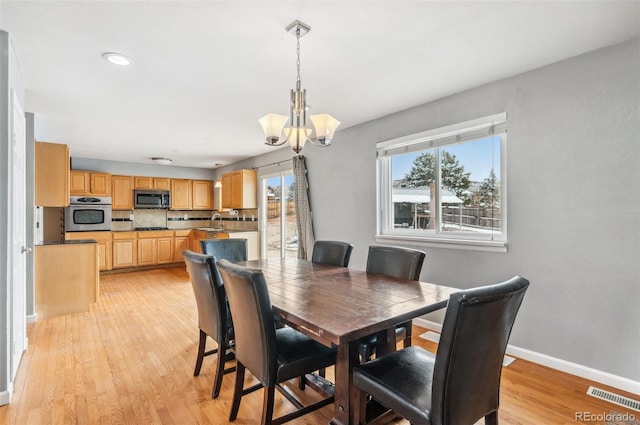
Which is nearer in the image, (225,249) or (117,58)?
(117,58)

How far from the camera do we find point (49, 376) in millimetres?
2404

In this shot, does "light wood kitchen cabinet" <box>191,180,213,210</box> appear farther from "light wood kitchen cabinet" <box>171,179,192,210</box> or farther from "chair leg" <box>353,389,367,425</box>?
"chair leg" <box>353,389,367,425</box>

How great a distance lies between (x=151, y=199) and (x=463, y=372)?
7.10m

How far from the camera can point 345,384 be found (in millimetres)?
1520

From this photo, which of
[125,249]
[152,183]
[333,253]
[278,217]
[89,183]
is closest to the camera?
[333,253]

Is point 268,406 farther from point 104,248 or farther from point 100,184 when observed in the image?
point 100,184

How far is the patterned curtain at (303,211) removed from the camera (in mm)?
4773

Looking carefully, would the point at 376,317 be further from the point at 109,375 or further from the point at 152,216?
Answer: the point at 152,216

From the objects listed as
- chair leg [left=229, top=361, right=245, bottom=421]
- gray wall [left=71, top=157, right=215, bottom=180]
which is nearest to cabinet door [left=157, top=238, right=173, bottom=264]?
gray wall [left=71, top=157, right=215, bottom=180]

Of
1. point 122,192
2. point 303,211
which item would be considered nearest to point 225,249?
point 303,211

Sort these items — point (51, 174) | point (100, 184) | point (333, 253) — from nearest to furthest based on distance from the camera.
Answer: point (333, 253) < point (51, 174) < point (100, 184)

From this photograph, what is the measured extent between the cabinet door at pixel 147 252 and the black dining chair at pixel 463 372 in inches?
252

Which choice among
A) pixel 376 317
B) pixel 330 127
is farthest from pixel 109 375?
pixel 330 127
